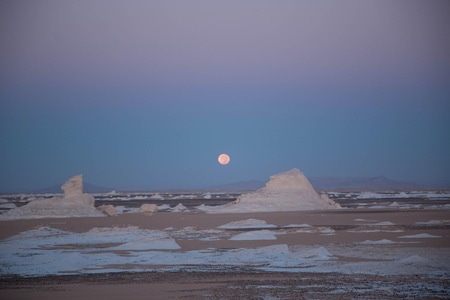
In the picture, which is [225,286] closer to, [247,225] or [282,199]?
[247,225]

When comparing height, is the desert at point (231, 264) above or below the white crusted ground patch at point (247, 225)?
above

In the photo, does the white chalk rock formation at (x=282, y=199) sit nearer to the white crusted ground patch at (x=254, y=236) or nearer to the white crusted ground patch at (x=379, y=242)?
the white crusted ground patch at (x=254, y=236)

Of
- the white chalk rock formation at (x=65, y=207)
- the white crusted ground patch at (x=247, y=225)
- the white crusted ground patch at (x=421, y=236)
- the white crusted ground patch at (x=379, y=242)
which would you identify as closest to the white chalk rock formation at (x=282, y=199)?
the white chalk rock formation at (x=65, y=207)

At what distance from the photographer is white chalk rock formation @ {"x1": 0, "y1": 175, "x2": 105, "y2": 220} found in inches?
1976

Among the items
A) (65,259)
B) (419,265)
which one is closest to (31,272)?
(65,259)

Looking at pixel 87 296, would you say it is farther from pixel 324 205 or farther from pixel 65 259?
pixel 324 205

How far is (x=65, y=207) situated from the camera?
52.1 metres

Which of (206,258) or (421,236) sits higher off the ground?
(206,258)

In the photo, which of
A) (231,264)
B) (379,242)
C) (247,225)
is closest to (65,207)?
(247,225)

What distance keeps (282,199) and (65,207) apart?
63.0ft

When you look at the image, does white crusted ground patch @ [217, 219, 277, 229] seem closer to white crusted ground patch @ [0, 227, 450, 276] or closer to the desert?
the desert

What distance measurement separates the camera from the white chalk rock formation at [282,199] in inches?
2260

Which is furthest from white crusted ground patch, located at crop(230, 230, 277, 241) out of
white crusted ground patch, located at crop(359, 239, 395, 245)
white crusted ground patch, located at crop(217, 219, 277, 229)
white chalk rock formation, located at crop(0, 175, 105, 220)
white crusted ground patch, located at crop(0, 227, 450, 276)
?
white chalk rock formation, located at crop(0, 175, 105, 220)

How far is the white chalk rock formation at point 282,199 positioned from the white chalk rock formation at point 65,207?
1107cm
